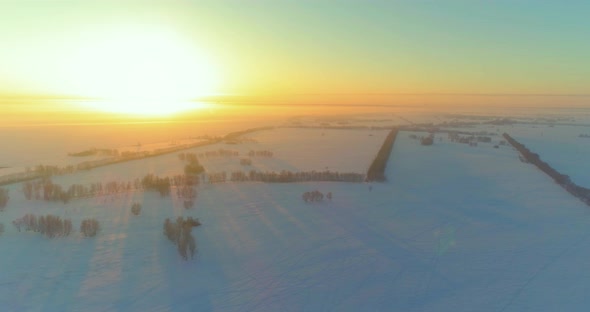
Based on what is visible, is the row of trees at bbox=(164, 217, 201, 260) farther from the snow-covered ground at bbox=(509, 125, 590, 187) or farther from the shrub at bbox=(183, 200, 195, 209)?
the snow-covered ground at bbox=(509, 125, 590, 187)

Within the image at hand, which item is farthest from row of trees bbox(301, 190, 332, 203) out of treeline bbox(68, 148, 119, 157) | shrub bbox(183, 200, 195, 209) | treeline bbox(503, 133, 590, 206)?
treeline bbox(68, 148, 119, 157)

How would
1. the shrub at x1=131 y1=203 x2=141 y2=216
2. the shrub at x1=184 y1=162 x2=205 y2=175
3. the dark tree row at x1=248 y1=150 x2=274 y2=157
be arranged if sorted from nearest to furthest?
the shrub at x1=131 y1=203 x2=141 y2=216
the shrub at x1=184 y1=162 x2=205 y2=175
the dark tree row at x1=248 y1=150 x2=274 y2=157

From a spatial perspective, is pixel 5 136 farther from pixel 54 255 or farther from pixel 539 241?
pixel 539 241

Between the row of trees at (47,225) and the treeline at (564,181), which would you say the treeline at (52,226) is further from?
the treeline at (564,181)

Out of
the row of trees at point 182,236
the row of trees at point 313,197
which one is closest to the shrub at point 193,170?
the row of trees at point 313,197

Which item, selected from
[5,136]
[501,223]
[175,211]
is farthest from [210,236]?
[5,136]
